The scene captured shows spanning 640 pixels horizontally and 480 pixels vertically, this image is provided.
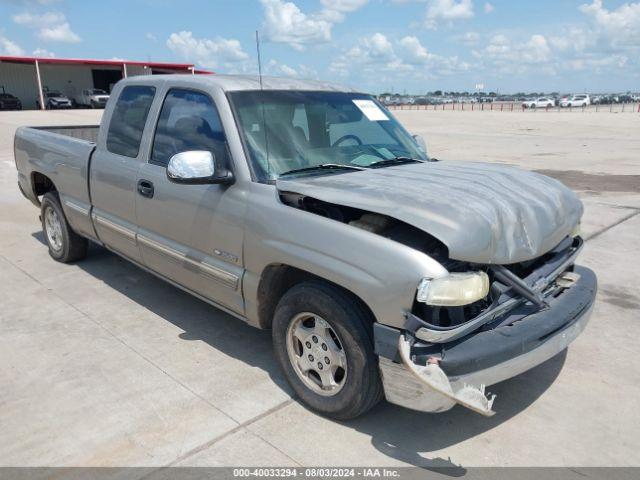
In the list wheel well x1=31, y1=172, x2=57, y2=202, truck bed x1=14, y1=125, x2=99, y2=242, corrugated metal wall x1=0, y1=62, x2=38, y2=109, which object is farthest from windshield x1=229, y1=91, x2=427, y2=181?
corrugated metal wall x1=0, y1=62, x2=38, y2=109

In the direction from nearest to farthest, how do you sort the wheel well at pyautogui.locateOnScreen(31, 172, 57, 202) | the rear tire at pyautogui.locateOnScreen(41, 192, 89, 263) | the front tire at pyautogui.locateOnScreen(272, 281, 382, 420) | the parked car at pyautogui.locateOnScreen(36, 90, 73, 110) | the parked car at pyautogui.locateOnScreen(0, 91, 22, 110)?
the front tire at pyautogui.locateOnScreen(272, 281, 382, 420), the rear tire at pyautogui.locateOnScreen(41, 192, 89, 263), the wheel well at pyautogui.locateOnScreen(31, 172, 57, 202), the parked car at pyautogui.locateOnScreen(0, 91, 22, 110), the parked car at pyautogui.locateOnScreen(36, 90, 73, 110)

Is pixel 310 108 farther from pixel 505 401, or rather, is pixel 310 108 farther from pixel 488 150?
pixel 488 150

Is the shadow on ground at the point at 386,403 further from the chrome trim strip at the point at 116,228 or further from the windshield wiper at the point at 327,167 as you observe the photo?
the windshield wiper at the point at 327,167

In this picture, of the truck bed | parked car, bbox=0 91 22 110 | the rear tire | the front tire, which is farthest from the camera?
parked car, bbox=0 91 22 110

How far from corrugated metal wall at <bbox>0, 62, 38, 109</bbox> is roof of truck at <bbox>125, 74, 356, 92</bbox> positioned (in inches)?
2049

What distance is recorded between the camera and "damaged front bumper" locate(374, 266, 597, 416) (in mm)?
2473

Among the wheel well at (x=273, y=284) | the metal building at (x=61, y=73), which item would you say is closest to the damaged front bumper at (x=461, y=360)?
the wheel well at (x=273, y=284)

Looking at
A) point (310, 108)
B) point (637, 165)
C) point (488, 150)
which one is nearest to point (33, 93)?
point (488, 150)

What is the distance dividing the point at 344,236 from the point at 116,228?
2.56m

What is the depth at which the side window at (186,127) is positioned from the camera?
3.59 m

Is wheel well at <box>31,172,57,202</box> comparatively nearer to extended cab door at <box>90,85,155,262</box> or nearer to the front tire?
extended cab door at <box>90,85,155,262</box>

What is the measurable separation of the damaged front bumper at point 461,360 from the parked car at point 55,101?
162 feet

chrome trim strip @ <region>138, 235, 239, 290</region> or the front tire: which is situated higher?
chrome trim strip @ <region>138, 235, 239, 290</region>

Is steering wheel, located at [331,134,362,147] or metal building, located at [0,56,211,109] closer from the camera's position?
steering wheel, located at [331,134,362,147]
